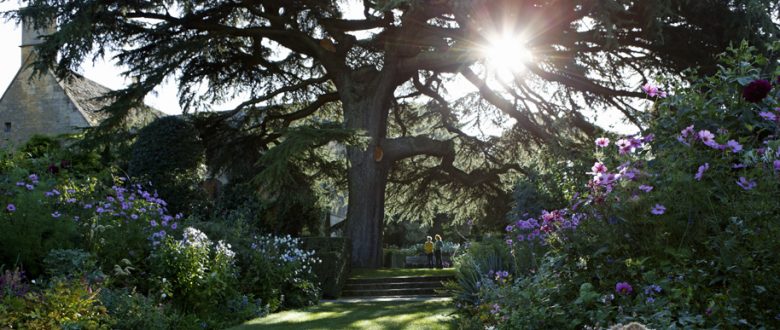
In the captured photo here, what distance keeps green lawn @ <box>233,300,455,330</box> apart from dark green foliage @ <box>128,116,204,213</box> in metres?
6.67

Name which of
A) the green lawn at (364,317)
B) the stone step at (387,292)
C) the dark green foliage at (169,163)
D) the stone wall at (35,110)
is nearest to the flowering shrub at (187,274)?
the green lawn at (364,317)

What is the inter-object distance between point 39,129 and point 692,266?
25100mm

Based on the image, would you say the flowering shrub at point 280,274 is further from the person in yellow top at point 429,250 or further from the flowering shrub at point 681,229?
the person in yellow top at point 429,250

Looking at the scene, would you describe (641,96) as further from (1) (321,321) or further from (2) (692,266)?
(2) (692,266)

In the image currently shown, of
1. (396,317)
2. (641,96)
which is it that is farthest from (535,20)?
(396,317)

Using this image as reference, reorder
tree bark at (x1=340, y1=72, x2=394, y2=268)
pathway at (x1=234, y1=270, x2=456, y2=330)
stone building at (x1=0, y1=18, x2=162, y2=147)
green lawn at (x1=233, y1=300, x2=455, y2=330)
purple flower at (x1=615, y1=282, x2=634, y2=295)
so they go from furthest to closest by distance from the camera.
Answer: stone building at (x1=0, y1=18, x2=162, y2=147), tree bark at (x1=340, y1=72, x2=394, y2=268), pathway at (x1=234, y1=270, x2=456, y2=330), green lawn at (x1=233, y1=300, x2=455, y2=330), purple flower at (x1=615, y1=282, x2=634, y2=295)

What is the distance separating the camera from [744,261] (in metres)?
3.99

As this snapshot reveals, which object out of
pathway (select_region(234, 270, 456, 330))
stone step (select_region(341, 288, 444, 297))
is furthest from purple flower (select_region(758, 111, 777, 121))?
stone step (select_region(341, 288, 444, 297))

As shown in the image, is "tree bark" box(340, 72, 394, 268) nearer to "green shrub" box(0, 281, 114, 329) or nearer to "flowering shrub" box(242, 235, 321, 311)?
"flowering shrub" box(242, 235, 321, 311)

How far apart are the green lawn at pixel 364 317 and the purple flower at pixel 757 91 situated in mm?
4163

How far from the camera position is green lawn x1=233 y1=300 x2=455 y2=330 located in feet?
27.5

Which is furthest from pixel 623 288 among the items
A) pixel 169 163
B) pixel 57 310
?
pixel 169 163

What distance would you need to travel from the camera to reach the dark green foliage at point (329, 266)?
13.3m

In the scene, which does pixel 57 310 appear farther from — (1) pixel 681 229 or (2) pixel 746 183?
(2) pixel 746 183
